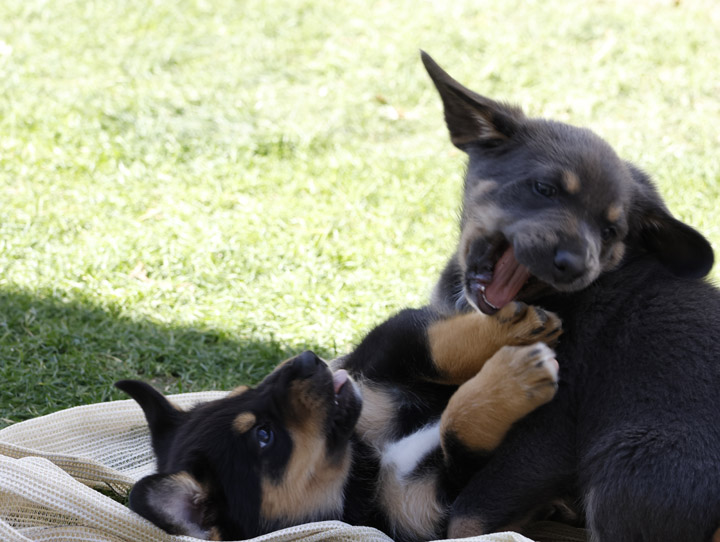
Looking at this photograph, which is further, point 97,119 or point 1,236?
point 97,119

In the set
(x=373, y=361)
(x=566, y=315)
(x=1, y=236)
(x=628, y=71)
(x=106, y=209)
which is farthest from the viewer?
(x=628, y=71)

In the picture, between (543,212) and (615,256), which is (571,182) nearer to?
(543,212)

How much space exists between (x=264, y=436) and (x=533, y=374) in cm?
105

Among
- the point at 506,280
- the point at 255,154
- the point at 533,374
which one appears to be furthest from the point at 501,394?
the point at 255,154

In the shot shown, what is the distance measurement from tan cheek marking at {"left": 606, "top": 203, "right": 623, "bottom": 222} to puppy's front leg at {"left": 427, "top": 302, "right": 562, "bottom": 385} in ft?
1.58

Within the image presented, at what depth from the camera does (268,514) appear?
131 inches

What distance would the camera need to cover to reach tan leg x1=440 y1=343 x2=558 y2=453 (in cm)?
322

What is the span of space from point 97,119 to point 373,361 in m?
5.17

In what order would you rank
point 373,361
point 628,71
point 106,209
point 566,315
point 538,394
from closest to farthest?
point 538,394 < point 566,315 < point 373,361 < point 106,209 < point 628,71

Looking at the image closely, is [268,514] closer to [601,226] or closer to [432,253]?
[601,226]

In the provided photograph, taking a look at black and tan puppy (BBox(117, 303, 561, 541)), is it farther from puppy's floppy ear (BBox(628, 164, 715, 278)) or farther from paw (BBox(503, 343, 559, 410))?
puppy's floppy ear (BBox(628, 164, 715, 278))

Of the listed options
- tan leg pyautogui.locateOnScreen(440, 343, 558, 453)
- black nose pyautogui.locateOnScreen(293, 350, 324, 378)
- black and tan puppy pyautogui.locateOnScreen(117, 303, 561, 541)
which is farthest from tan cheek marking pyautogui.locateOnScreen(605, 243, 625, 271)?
black nose pyautogui.locateOnScreen(293, 350, 324, 378)

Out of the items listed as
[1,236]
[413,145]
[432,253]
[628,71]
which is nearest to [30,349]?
[1,236]

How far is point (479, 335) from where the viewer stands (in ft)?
11.5
